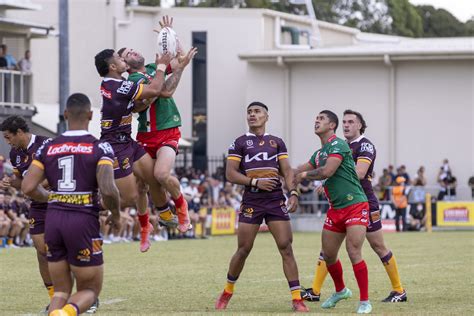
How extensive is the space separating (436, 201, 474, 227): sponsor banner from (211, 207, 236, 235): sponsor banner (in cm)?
736

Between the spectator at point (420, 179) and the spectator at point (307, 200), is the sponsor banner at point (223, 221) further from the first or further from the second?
the spectator at point (420, 179)

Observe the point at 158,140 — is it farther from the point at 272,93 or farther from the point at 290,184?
the point at 272,93

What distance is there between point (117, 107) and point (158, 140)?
0.96 meters

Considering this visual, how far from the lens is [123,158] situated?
14.0m

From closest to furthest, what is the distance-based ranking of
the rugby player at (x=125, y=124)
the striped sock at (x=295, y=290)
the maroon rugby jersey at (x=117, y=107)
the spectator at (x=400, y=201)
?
the rugby player at (x=125, y=124) → the maroon rugby jersey at (x=117, y=107) → the striped sock at (x=295, y=290) → the spectator at (x=400, y=201)

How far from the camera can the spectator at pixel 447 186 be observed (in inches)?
1711

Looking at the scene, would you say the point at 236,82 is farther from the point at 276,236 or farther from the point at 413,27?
the point at 276,236

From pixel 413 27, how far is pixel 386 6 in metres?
2.51

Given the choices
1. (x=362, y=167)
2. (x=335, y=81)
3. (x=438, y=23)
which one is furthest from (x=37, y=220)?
(x=438, y=23)

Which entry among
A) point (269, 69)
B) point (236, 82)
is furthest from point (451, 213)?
point (236, 82)

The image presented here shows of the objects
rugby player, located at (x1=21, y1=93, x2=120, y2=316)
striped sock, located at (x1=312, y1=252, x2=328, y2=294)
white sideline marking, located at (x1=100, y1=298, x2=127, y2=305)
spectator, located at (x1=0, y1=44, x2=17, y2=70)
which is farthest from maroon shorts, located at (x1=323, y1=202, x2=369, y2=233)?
spectator, located at (x1=0, y1=44, x2=17, y2=70)

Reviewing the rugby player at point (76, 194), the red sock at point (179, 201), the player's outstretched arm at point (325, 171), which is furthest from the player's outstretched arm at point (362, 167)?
the rugby player at point (76, 194)

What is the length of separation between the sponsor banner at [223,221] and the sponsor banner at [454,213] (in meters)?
7.36

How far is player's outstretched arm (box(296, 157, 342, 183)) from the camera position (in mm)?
14312
